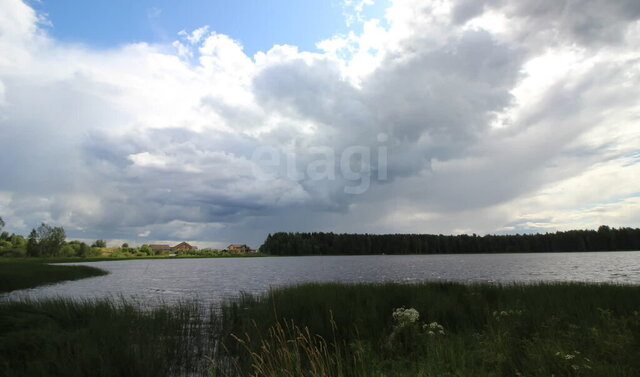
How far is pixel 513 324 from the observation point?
11.1 meters

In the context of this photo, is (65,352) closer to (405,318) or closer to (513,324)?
(405,318)

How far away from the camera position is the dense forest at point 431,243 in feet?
571

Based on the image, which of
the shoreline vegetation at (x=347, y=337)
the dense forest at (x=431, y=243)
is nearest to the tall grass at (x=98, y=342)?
the shoreline vegetation at (x=347, y=337)

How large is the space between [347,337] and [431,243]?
191 m

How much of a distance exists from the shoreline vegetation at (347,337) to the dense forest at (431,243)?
6783 inches

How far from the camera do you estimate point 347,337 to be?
12.0 m

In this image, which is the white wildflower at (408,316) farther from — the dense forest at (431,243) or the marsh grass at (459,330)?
the dense forest at (431,243)

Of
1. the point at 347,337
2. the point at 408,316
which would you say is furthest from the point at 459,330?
the point at 347,337

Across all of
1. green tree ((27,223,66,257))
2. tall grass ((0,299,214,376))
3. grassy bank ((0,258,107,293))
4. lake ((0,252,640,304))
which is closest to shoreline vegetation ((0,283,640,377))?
tall grass ((0,299,214,376))

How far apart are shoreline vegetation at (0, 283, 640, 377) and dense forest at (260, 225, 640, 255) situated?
17230cm

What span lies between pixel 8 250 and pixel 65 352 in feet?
482

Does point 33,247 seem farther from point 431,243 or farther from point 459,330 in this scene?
point 431,243

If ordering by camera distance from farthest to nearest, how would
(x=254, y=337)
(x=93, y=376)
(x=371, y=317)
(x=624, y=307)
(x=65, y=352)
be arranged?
1. (x=624, y=307)
2. (x=371, y=317)
3. (x=254, y=337)
4. (x=65, y=352)
5. (x=93, y=376)

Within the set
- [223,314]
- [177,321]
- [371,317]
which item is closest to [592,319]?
[371,317]
